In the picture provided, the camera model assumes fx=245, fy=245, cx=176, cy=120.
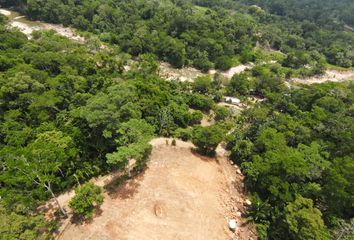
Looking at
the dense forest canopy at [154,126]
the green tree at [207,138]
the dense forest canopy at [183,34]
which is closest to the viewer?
the dense forest canopy at [154,126]

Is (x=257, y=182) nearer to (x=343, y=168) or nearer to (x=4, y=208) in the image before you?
(x=343, y=168)

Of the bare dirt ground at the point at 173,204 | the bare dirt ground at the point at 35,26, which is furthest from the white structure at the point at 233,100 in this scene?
the bare dirt ground at the point at 35,26

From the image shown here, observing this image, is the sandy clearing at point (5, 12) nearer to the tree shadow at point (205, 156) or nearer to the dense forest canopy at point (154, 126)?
the dense forest canopy at point (154, 126)

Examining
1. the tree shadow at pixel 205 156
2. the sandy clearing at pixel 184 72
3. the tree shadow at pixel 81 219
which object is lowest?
the sandy clearing at pixel 184 72

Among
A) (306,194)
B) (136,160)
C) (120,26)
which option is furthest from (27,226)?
(120,26)

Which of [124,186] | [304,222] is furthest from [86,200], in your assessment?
[304,222]

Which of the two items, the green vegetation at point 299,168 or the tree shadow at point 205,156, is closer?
the green vegetation at point 299,168

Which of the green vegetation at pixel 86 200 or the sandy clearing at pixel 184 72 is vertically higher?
the green vegetation at pixel 86 200
